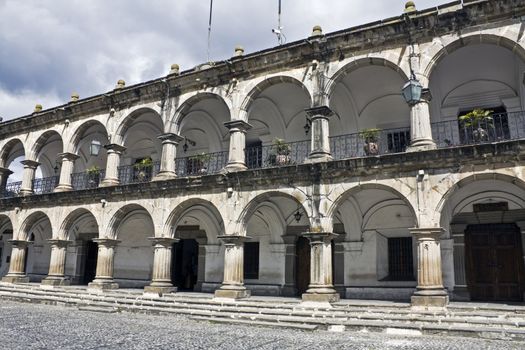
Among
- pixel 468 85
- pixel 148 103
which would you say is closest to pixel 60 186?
pixel 148 103

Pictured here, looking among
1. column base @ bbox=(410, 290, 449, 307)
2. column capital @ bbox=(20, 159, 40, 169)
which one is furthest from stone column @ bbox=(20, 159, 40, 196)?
column base @ bbox=(410, 290, 449, 307)

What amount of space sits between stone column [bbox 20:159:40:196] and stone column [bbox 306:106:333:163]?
516 inches

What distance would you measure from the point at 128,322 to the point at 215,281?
19.1 feet

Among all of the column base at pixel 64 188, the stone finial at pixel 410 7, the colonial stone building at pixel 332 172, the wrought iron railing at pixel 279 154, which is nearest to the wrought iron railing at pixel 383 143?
the colonial stone building at pixel 332 172

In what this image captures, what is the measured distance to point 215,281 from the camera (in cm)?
1653

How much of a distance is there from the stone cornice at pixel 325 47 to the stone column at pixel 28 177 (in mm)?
3339

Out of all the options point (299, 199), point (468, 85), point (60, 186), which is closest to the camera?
point (299, 199)

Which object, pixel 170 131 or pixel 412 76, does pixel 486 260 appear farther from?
pixel 170 131

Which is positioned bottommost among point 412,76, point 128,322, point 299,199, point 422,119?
point 128,322

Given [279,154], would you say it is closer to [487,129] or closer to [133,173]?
[487,129]

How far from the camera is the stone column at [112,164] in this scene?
16.6 meters

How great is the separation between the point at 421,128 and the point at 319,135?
2.74 meters

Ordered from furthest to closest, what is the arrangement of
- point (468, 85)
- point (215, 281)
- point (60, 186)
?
point (60, 186)
point (215, 281)
point (468, 85)

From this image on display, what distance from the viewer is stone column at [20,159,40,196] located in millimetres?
19208
